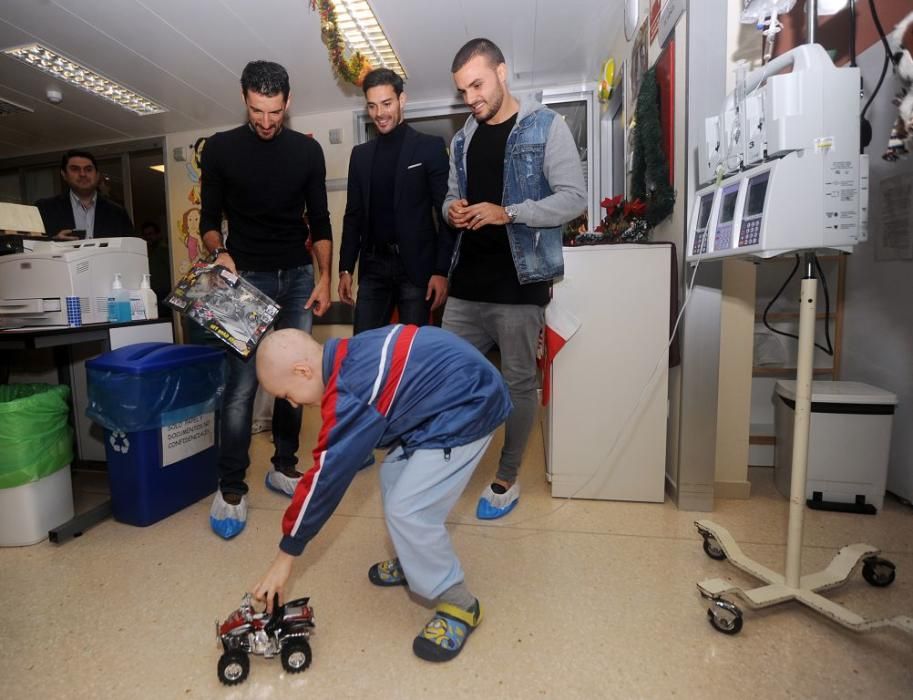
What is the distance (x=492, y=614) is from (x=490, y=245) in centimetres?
106

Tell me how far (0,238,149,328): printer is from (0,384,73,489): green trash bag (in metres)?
0.35

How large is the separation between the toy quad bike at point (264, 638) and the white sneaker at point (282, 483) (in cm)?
79

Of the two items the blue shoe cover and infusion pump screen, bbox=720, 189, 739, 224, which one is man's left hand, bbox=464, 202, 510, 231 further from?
the blue shoe cover

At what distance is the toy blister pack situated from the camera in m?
1.59

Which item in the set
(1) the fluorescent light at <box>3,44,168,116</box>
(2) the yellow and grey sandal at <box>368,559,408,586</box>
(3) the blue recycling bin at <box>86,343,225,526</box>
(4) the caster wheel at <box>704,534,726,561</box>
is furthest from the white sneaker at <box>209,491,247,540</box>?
(1) the fluorescent light at <box>3,44,168,116</box>

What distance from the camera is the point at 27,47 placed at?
2.84 meters

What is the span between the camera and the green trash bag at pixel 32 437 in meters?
1.45

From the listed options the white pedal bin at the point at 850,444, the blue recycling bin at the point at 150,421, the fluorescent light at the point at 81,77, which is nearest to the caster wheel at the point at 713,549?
the white pedal bin at the point at 850,444

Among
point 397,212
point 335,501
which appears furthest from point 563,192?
point 335,501

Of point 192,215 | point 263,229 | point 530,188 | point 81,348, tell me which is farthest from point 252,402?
point 192,215

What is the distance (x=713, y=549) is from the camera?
1.37m

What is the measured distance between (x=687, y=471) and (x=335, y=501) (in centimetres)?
127

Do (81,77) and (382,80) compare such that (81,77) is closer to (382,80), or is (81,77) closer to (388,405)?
(382,80)

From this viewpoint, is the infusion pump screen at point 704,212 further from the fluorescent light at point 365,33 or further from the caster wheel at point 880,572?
the fluorescent light at point 365,33
